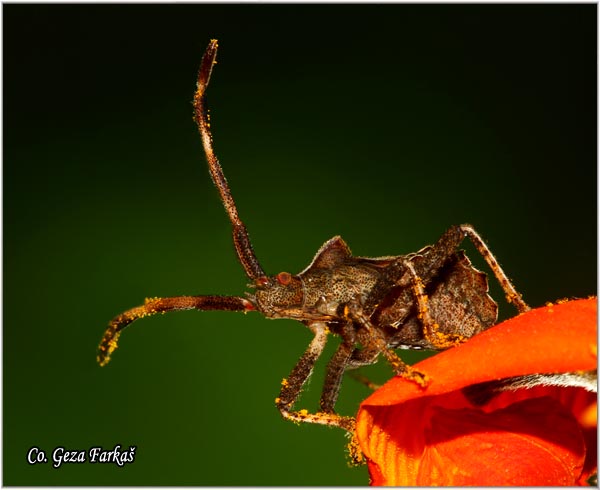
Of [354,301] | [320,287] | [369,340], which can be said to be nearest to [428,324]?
[369,340]

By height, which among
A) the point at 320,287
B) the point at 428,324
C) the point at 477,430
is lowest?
the point at 477,430

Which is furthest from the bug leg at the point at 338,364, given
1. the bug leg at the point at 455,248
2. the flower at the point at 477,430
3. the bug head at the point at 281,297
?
the flower at the point at 477,430

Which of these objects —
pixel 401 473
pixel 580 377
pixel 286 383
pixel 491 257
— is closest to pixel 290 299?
pixel 286 383

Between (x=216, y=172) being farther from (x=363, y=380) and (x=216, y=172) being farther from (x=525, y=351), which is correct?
(x=525, y=351)

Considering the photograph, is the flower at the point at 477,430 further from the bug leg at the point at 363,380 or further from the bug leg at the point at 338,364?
the bug leg at the point at 363,380

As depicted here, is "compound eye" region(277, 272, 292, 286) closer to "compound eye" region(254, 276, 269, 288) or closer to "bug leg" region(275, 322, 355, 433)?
"compound eye" region(254, 276, 269, 288)
